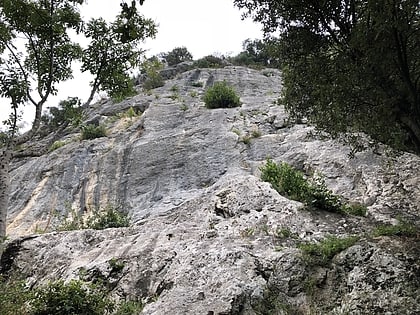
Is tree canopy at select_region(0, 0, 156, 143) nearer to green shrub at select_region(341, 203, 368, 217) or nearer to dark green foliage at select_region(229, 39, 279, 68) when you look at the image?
green shrub at select_region(341, 203, 368, 217)

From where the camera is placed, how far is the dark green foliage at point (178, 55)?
135 feet

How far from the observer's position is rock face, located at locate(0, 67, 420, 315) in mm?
8094

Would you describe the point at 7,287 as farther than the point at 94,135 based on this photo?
No

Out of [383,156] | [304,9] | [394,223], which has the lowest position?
[394,223]

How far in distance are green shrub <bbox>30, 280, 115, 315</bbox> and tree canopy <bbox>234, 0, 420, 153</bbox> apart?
6.39m

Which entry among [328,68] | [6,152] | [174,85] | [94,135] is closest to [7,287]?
[6,152]

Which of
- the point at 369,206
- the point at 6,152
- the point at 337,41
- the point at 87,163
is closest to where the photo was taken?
the point at 6,152

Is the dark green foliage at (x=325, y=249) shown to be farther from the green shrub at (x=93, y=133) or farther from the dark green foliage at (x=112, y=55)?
the green shrub at (x=93, y=133)

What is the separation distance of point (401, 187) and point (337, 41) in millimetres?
4393

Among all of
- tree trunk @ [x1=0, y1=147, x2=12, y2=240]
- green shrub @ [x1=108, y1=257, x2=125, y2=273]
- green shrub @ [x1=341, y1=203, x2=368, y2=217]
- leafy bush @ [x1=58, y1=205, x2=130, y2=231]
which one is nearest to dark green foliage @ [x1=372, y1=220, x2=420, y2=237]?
green shrub @ [x1=341, y1=203, x2=368, y2=217]

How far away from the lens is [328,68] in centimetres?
943

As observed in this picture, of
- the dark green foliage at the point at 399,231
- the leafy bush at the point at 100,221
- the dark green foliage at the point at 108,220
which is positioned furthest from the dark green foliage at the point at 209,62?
the dark green foliage at the point at 399,231

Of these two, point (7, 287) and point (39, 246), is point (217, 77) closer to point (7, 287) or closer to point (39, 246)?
point (39, 246)

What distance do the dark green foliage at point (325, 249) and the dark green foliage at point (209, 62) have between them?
25024 mm
